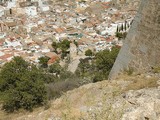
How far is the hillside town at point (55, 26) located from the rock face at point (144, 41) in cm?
2667

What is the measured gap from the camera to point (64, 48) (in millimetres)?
40844

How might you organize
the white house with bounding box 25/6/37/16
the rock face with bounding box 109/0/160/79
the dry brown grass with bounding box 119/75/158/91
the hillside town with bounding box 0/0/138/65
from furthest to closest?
1. the white house with bounding box 25/6/37/16
2. the hillside town with bounding box 0/0/138/65
3. the rock face with bounding box 109/0/160/79
4. the dry brown grass with bounding box 119/75/158/91

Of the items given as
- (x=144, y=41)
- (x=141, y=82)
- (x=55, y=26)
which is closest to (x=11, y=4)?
(x=55, y=26)

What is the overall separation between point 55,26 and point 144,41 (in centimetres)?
4657

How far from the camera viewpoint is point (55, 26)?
54781mm

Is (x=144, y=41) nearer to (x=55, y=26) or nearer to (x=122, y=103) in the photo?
(x=122, y=103)

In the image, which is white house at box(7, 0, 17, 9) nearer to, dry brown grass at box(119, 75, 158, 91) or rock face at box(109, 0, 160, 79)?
rock face at box(109, 0, 160, 79)

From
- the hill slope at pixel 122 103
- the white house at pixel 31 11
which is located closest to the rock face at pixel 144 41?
the hill slope at pixel 122 103

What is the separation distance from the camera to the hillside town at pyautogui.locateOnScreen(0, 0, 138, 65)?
4112 centimetres

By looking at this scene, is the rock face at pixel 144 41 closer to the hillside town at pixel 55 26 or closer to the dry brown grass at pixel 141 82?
the dry brown grass at pixel 141 82

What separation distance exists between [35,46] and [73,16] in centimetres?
2081

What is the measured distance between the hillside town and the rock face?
1050 inches

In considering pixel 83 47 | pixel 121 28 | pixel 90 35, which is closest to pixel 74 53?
pixel 83 47

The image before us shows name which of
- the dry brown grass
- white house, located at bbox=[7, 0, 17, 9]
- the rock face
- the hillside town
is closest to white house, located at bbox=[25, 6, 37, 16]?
the hillside town
